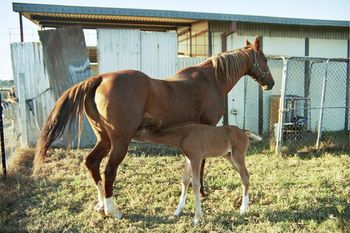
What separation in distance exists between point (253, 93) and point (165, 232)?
23.5ft

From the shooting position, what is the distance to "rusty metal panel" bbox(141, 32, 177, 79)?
339 inches

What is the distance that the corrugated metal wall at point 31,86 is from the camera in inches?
316

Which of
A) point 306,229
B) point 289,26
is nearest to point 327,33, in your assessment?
point 289,26

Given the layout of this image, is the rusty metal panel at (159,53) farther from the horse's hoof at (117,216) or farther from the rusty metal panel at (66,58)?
the horse's hoof at (117,216)

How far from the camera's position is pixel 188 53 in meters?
11.3

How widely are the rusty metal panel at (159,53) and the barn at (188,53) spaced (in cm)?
3

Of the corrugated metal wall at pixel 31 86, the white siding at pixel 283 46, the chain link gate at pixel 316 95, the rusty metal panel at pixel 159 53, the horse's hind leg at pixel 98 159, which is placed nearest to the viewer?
the horse's hind leg at pixel 98 159

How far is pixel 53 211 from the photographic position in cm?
414

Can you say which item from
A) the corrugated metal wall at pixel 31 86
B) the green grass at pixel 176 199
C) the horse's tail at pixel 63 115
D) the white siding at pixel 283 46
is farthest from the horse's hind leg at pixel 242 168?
the white siding at pixel 283 46

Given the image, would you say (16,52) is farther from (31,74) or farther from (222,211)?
(222,211)

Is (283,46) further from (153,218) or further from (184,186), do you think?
(153,218)

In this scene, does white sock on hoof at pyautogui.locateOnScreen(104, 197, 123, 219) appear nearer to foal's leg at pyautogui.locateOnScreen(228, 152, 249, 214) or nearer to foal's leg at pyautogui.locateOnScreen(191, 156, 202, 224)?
foal's leg at pyautogui.locateOnScreen(191, 156, 202, 224)

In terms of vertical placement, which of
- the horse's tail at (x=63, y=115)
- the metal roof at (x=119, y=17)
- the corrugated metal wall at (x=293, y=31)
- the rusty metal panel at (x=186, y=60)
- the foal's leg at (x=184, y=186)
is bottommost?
the foal's leg at (x=184, y=186)

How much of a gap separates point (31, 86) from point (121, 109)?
5.59 meters
